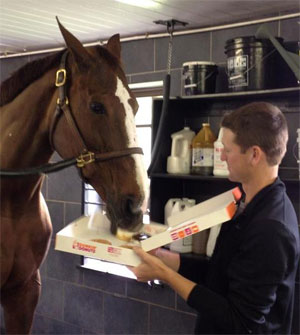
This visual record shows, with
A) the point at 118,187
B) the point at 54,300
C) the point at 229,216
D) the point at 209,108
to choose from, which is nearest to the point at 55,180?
the point at 54,300

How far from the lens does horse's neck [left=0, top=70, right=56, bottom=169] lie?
1412 millimetres

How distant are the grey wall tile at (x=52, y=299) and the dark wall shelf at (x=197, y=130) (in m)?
1.36

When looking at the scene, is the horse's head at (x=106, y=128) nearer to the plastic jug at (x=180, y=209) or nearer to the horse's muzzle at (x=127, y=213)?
the horse's muzzle at (x=127, y=213)

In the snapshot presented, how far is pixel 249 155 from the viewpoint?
4.18 ft

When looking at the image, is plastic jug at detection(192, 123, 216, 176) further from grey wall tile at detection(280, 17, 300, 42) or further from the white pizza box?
the white pizza box

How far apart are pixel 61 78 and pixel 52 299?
101 inches

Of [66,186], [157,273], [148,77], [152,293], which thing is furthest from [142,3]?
[152,293]

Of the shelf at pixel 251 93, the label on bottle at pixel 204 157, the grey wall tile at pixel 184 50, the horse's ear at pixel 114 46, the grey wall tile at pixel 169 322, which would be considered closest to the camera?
the horse's ear at pixel 114 46

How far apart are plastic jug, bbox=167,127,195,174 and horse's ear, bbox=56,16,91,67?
3.91ft

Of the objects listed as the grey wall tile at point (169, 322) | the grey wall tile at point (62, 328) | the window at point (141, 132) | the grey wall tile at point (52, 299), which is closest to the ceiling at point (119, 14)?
the window at point (141, 132)

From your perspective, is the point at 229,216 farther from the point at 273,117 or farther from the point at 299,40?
the point at 299,40

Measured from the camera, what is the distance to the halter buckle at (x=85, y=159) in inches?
51.7

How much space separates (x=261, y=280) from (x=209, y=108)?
154 centimetres

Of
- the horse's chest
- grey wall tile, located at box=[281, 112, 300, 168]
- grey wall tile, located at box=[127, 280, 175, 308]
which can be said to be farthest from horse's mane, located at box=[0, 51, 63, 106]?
grey wall tile, located at box=[127, 280, 175, 308]
